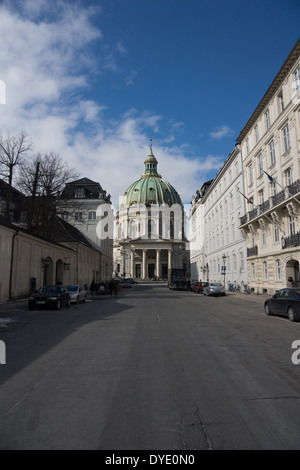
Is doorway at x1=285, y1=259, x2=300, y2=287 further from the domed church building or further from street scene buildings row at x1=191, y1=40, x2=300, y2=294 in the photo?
the domed church building

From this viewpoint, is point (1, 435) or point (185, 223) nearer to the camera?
point (1, 435)

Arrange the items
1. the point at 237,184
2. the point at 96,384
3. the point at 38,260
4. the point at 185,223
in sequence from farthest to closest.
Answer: the point at 185,223 → the point at 237,184 → the point at 38,260 → the point at 96,384

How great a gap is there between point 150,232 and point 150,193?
15.3m

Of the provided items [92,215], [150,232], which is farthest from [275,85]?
[150,232]

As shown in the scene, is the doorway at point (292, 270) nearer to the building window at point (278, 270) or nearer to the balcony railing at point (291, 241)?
the balcony railing at point (291, 241)

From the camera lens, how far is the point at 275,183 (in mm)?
28828

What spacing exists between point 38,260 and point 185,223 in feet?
322

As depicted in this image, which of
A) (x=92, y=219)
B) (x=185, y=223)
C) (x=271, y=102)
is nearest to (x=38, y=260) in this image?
(x=271, y=102)

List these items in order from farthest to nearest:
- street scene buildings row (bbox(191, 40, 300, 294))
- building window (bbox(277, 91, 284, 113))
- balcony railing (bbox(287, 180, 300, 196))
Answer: building window (bbox(277, 91, 284, 113)) < street scene buildings row (bbox(191, 40, 300, 294)) < balcony railing (bbox(287, 180, 300, 196))

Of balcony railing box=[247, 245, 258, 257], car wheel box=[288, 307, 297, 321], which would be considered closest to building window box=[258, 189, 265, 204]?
balcony railing box=[247, 245, 258, 257]

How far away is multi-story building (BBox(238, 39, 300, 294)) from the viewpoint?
24859mm

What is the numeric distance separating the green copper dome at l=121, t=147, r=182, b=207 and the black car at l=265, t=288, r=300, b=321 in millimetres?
106855
